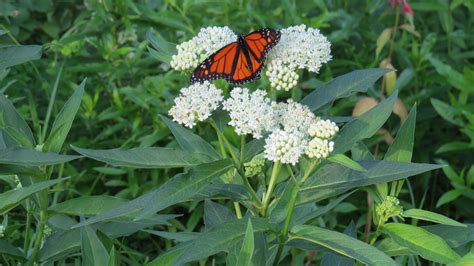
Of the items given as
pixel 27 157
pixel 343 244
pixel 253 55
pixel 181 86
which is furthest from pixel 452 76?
pixel 27 157

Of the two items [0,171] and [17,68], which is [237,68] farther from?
[17,68]

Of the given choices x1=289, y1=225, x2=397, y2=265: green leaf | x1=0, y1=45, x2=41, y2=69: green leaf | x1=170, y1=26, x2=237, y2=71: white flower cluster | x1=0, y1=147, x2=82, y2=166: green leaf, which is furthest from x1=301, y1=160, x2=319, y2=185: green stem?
x1=0, y1=45, x2=41, y2=69: green leaf

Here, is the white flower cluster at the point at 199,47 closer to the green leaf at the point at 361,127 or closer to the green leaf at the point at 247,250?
the green leaf at the point at 361,127

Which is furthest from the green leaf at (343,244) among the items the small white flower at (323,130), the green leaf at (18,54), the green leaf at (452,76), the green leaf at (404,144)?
the green leaf at (452,76)

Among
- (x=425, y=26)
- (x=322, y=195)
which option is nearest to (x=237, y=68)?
(x=322, y=195)

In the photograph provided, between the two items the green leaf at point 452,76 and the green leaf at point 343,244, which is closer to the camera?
the green leaf at point 343,244

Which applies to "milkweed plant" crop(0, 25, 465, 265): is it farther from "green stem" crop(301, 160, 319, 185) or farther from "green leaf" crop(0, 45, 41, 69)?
"green leaf" crop(0, 45, 41, 69)
